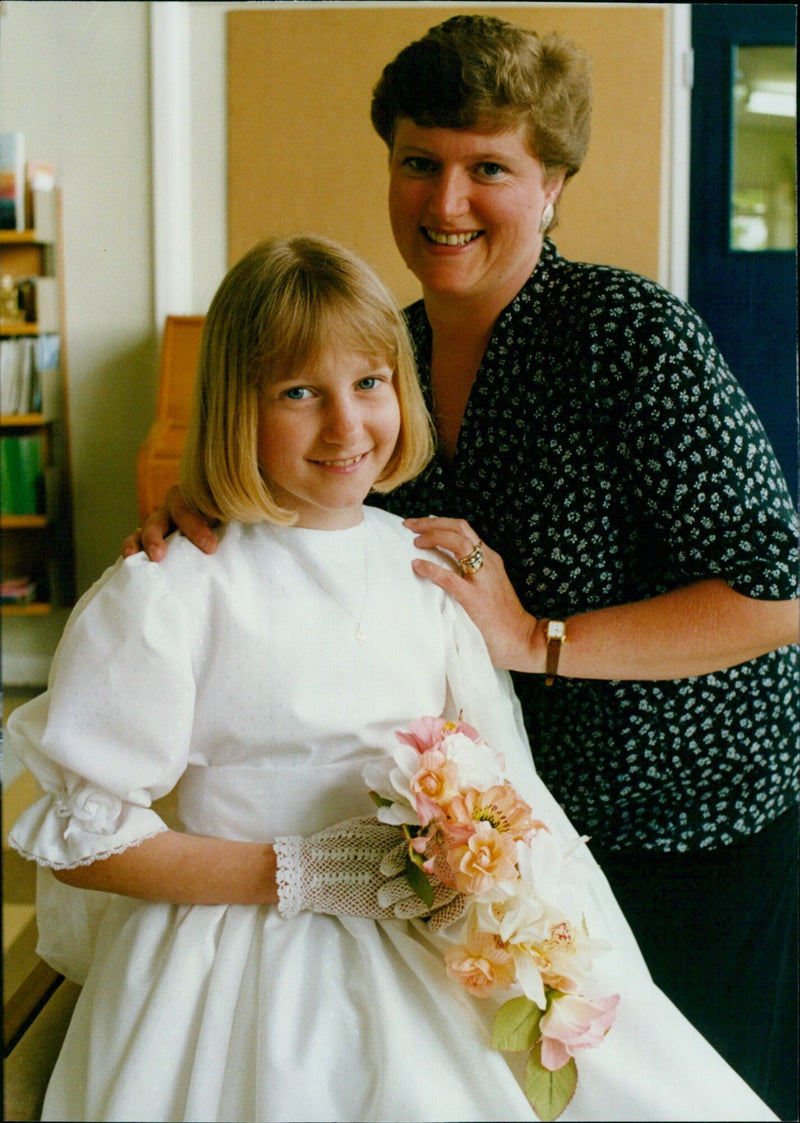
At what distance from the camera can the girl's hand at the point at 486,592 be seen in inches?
43.1

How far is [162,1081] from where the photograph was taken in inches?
34.3

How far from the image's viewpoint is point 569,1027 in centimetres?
87

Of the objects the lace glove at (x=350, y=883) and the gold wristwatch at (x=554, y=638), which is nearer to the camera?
the lace glove at (x=350, y=883)

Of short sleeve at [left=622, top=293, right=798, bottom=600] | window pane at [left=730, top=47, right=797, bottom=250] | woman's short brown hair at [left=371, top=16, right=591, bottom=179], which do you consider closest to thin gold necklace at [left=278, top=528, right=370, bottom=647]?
short sleeve at [left=622, top=293, right=798, bottom=600]

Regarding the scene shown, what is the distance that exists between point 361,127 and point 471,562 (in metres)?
0.47

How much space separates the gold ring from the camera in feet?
3.62

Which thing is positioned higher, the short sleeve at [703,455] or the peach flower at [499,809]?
the short sleeve at [703,455]

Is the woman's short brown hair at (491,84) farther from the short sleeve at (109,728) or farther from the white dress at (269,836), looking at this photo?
the short sleeve at (109,728)

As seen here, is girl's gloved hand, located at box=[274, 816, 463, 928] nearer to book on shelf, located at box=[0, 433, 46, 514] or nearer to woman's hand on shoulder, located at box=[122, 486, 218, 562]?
woman's hand on shoulder, located at box=[122, 486, 218, 562]

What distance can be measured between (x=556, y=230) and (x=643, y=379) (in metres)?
0.23

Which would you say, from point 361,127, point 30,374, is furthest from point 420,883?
point 361,127

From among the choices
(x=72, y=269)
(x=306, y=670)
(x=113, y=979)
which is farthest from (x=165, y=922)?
(x=72, y=269)

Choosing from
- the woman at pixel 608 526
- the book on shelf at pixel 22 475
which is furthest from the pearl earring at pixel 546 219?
the book on shelf at pixel 22 475

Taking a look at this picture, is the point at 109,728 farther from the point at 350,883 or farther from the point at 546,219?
the point at 546,219
